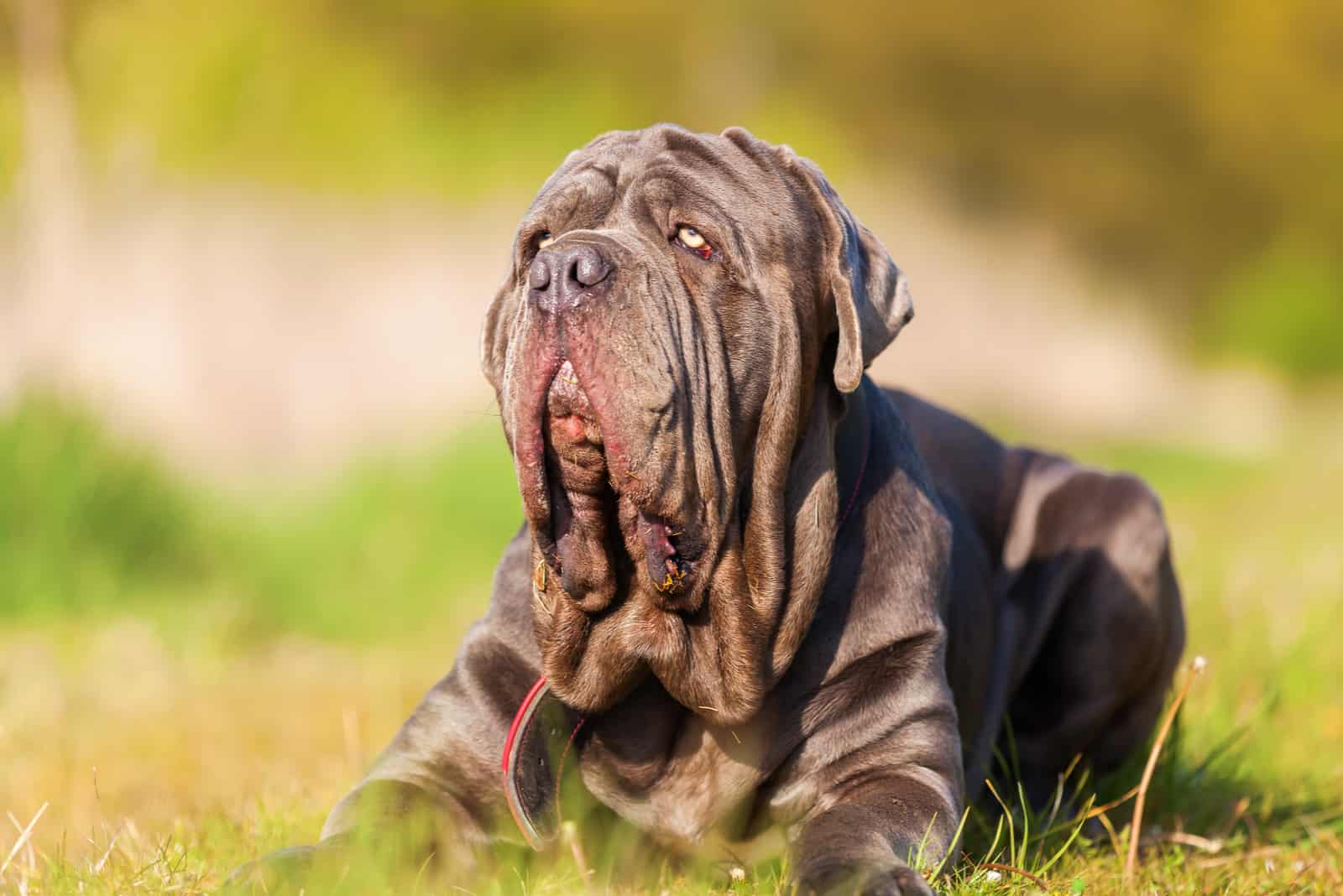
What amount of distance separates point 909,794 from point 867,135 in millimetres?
14627

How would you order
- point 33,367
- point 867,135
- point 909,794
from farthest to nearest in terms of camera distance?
point 867,135 → point 33,367 → point 909,794

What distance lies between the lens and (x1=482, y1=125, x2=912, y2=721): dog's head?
2.61m

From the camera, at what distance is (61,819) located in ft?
12.8

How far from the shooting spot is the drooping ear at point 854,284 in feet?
9.30

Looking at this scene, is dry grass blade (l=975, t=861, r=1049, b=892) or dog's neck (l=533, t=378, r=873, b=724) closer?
dry grass blade (l=975, t=861, r=1049, b=892)

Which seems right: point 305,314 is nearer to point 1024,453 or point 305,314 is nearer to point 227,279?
point 227,279

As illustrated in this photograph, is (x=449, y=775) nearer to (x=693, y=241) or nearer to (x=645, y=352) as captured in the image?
(x=645, y=352)

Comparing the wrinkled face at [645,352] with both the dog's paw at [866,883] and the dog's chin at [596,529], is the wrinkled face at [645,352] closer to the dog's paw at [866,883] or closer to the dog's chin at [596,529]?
the dog's chin at [596,529]

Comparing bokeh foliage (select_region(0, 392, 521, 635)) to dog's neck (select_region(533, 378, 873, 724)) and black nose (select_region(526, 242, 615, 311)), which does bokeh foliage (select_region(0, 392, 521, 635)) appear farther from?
black nose (select_region(526, 242, 615, 311))

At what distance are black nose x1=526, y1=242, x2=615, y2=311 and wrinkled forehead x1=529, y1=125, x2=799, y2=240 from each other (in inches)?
11.1

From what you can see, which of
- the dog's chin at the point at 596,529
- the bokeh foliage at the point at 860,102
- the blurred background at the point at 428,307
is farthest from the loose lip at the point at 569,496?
the bokeh foliage at the point at 860,102

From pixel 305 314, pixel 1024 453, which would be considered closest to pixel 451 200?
pixel 305 314

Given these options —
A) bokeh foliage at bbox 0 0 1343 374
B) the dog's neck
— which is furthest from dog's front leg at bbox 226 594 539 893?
bokeh foliage at bbox 0 0 1343 374

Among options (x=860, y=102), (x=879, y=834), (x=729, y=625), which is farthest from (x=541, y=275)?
(x=860, y=102)
